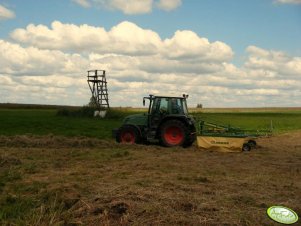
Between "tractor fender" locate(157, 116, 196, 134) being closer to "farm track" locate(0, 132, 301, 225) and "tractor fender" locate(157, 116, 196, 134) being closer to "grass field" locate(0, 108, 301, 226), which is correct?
"farm track" locate(0, 132, 301, 225)

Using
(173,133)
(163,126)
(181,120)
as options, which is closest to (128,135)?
(163,126)

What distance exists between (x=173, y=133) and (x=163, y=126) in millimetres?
463

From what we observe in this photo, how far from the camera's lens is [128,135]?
60.0ft

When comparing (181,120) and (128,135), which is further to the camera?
(128,135)

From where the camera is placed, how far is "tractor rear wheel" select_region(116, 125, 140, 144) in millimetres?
18169

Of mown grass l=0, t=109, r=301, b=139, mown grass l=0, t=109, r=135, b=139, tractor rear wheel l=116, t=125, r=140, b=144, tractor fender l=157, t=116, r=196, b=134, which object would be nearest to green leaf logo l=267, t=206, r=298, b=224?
tractor fender l=157, t=116, r=196, b=134

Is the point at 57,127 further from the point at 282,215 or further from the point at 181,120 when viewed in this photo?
the point at 282,215

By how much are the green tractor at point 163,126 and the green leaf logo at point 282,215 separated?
1058 cm

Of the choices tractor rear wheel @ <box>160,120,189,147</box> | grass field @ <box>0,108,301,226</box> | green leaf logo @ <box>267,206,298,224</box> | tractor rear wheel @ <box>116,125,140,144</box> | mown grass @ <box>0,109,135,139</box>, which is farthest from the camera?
mown grass @ <box>0,109,135,139</box>

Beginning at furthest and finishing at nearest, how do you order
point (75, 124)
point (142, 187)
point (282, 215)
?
point (75, 124) → point (142, 187) → point (282, 215)

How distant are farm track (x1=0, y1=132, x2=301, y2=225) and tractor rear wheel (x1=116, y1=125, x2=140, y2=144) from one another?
2.75 meters

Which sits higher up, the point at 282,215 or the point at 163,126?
the point at 163,126

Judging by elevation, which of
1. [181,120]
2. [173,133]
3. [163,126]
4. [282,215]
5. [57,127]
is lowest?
[282,215]

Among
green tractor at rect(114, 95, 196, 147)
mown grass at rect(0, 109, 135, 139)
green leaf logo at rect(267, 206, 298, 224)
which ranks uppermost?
green tractor at rect(114, 95, 196, 147)
